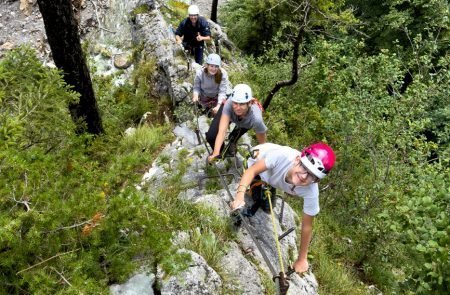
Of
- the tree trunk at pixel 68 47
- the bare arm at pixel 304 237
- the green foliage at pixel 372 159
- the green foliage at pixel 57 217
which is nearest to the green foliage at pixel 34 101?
the green foliage at pixel 57 217

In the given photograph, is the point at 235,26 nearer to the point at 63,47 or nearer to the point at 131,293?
the point at 63,47

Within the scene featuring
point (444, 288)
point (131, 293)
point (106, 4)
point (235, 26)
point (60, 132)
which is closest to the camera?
point (444, 288)

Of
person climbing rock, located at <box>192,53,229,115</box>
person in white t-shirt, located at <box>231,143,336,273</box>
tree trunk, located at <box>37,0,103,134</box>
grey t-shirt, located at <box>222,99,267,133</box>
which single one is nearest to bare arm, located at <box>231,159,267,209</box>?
person in white t-shirt, located at <box>231,143,336,273</box>

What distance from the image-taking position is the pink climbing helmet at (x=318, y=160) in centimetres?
345

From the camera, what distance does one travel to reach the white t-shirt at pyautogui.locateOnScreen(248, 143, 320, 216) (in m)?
3.74

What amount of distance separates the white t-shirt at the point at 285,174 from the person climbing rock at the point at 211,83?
2850 mm

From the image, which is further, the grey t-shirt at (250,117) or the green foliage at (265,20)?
the green foliage at (265,20)

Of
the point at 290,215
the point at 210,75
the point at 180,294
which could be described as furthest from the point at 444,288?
the point at 210,75

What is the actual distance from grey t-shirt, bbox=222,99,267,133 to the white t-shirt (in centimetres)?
117

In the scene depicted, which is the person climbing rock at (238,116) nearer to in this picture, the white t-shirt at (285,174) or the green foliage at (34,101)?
the white t-shirt at (285,174)

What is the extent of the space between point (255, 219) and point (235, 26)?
1246cm

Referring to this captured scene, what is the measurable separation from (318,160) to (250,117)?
1.96 m

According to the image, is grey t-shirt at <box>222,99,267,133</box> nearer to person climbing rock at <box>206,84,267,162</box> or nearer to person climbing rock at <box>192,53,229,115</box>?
person climbing rock at <box>206,84,267,162</box>

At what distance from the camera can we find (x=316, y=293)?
4910 mm
